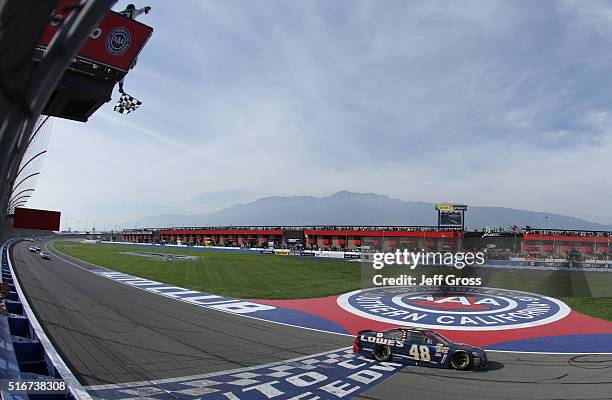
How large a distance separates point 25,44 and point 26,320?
13.5 metres

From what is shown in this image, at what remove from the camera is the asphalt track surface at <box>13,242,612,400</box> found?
33.5 feet

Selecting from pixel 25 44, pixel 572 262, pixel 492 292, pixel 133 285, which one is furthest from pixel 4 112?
pixel 572 262

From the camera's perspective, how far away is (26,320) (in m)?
12.5

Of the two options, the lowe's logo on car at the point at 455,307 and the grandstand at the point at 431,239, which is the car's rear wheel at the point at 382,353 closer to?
the lowe's logo on car at the point at 455,307

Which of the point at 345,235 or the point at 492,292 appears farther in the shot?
the point at 345,235

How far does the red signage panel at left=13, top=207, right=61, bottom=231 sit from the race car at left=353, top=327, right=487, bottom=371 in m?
10.7

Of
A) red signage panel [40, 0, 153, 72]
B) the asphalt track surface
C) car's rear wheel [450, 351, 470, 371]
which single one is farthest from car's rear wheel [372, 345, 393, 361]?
red signage panel [40, 0, 153, 72]

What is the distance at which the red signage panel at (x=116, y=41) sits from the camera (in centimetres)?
1048

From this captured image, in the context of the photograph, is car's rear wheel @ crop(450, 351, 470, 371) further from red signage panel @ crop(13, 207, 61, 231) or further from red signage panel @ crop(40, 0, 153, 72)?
red signage panel @ crop(40, 0, 153, 72)

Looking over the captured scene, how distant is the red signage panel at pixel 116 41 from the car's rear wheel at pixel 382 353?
11975 mm

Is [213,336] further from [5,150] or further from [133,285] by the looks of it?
[133,285]

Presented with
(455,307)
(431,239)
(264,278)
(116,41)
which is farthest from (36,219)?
(431,239)

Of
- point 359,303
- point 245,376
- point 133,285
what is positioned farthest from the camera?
→ point 133,285

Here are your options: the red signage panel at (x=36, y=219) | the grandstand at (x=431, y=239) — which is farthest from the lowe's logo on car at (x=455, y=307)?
the red signage panel at (x=36, y=219)
